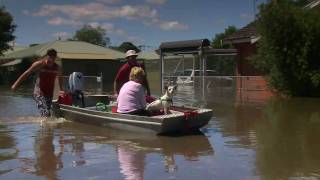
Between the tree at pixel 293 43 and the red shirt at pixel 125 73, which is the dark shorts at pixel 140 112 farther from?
the tree at pixel 293 43

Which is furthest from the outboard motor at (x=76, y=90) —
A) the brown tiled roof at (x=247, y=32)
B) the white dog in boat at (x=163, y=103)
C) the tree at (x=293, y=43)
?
the brown tiled roof at (x=247, y=32)

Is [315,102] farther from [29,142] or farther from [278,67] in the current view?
[29,142]

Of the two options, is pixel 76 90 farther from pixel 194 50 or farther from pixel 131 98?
pixel 194 50

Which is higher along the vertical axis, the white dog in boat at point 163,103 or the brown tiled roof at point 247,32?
the brown tiled roof at point 247,32

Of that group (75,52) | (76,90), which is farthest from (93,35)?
(76,90)

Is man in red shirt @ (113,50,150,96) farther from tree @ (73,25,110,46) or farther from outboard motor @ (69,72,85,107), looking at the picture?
tree @ (73,25,110,46)

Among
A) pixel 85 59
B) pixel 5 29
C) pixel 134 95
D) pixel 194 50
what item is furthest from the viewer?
pixel 85 59

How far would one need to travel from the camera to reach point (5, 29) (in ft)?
173

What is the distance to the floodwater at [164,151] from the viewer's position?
28.4 ft

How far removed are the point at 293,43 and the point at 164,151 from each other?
1397 cm

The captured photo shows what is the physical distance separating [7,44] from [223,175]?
47889 mm

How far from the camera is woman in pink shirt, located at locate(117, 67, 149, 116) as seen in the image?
40.7ft

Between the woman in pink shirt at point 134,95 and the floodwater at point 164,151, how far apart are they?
1.67ft

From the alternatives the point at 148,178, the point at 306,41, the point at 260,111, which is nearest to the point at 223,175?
the point at 148,178
